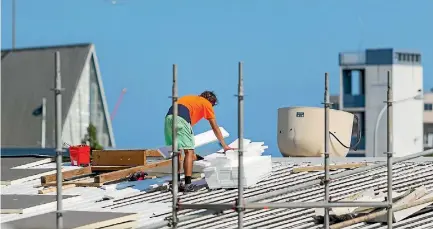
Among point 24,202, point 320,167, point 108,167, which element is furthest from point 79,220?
point 108,167

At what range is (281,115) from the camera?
63.2ft

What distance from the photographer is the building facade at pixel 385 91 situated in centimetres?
11431

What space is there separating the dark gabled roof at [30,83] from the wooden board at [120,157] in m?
53.9

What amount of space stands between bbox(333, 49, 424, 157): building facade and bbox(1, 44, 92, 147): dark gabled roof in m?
46.3

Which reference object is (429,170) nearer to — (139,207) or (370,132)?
(139,207)

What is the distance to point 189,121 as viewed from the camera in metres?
16.5

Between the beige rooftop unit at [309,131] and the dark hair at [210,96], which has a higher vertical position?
the dark hair at [210,96]

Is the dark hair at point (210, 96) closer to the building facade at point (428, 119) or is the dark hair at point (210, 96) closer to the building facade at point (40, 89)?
the building facade at point (40, 89)

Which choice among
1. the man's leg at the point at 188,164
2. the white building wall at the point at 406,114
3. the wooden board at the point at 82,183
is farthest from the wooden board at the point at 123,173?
the white building wall at the point at 406,114

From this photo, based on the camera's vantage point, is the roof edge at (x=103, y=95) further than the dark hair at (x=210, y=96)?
Yes

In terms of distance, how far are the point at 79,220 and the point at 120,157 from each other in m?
5.71

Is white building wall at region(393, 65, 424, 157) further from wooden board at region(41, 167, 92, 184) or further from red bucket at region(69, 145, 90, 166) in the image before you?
wooden board at region(41, 167, 92, 184)

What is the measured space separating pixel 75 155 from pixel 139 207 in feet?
17.6

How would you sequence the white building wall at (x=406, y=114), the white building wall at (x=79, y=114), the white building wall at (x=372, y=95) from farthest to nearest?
the white building wall at (x=406, y=114), the white building wall at (x=372, y=95), the white building wall at (x=79, y=114)
